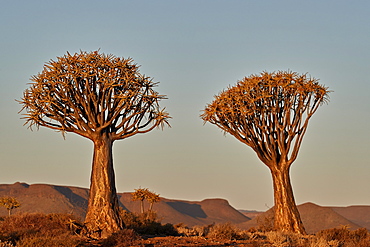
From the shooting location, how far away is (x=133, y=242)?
13328 millimetres

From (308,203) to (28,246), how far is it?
5139 cm

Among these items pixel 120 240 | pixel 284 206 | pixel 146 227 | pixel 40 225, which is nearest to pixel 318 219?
pixel 284 206

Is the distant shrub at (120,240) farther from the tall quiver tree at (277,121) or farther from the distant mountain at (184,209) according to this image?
the distant mountain at (184,209)

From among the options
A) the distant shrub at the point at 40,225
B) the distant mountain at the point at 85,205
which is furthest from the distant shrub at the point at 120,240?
the distant mountain at the point at 85,205

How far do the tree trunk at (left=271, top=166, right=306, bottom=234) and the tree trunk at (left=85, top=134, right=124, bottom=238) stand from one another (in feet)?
23.5

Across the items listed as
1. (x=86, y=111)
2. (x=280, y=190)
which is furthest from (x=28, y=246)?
(x=280, y=190)

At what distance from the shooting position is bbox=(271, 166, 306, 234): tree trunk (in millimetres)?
20250

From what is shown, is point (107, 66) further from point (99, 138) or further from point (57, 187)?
point (57, 187)

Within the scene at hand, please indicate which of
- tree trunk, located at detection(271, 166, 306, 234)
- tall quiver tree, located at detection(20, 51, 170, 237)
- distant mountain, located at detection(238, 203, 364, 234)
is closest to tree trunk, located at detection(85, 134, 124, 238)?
tall quiver tree, located at detection(20, 51, 170, 237)

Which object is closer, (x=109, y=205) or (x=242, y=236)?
(x=109, y=205)

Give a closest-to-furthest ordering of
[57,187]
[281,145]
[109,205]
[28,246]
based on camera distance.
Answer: [28,246] < [109,205] < [281,145] < [57,187]

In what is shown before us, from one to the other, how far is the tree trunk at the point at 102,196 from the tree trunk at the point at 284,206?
718 centimetres

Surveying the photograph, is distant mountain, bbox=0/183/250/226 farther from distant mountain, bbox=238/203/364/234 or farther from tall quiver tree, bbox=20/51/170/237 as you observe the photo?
tall quiver tree, bbox=20/51/170/237

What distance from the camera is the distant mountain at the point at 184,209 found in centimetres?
5466
